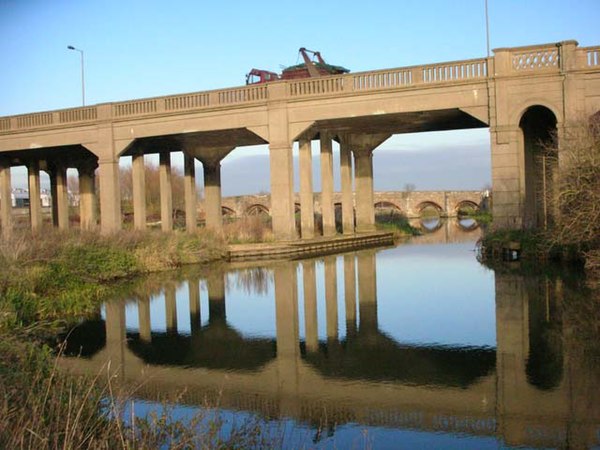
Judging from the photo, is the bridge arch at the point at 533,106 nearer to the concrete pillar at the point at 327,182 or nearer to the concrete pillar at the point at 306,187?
the concrete pillar at the point at 306,187

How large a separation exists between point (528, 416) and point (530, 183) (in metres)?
20.7

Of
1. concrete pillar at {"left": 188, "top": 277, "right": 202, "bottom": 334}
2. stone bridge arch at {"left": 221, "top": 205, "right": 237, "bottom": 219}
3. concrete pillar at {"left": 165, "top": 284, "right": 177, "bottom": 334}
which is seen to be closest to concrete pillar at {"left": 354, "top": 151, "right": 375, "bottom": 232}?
concrete pillar at {"left": 188, "top": 277, "right": 202, "bottom": 334}

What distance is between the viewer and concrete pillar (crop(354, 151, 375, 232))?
33.3 meters

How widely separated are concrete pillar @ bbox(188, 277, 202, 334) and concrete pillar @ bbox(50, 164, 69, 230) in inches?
807

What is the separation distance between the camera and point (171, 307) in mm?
13930

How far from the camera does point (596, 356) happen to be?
8.08 metres

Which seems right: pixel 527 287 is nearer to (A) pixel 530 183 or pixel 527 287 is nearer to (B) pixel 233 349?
(B) pixel 233 349

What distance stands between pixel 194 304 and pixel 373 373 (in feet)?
23.0

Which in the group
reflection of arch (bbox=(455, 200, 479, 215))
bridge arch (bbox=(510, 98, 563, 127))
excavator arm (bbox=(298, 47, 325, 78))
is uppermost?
excavator arm (bbox=(298, 47, 325, 78))

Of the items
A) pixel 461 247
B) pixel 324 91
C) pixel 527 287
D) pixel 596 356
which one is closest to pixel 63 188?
pixel 324 91

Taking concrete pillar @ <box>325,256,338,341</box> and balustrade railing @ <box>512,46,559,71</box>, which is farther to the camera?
balustrade railing @ <box>512,46,559,71</box>

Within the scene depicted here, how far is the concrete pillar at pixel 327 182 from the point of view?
97.6 feet

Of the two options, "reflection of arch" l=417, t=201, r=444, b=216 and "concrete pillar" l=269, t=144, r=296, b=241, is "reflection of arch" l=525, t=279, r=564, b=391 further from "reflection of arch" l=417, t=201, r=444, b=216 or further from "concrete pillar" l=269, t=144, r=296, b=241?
"reflection of arch" l=417, t=201, r=444, b=216

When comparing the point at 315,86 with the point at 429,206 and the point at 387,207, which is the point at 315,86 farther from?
the point at 429,206
